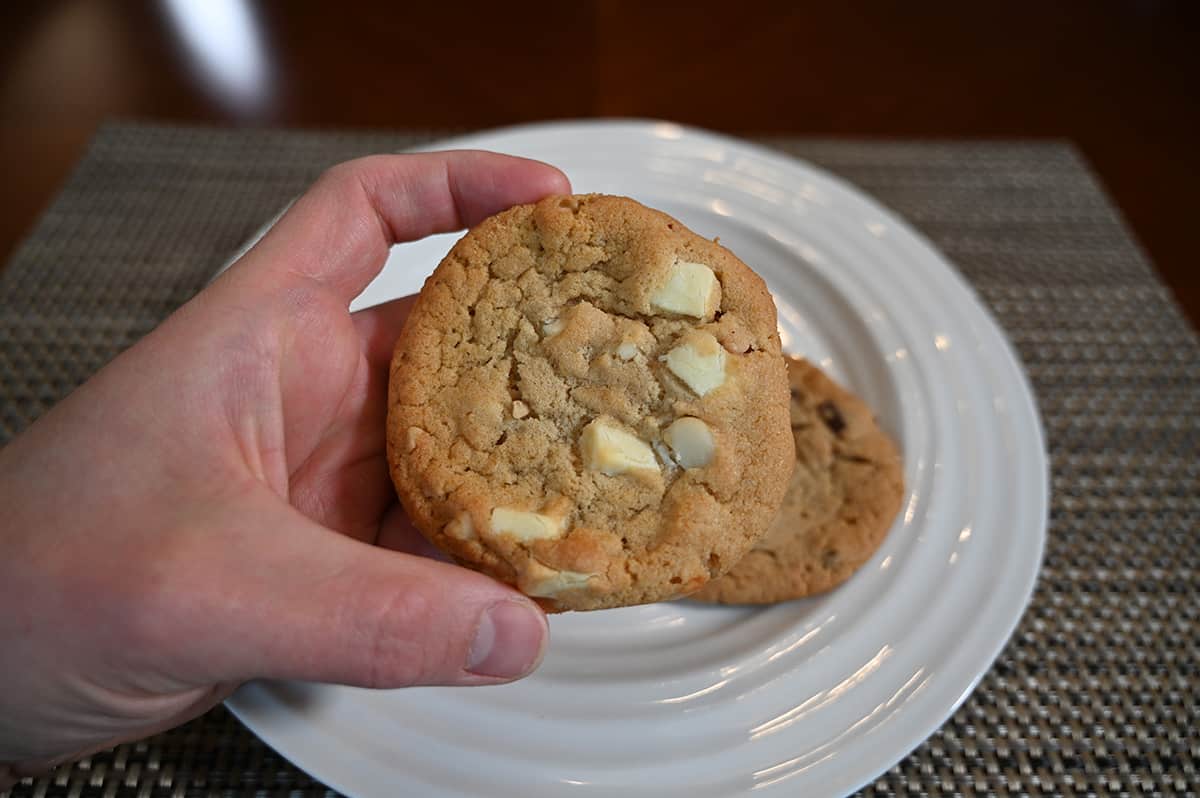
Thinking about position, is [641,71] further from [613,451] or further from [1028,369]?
[613,451]

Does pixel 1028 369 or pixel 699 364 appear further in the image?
pixel 1028 369

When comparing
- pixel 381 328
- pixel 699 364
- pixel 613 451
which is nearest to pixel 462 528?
pixel 613 451

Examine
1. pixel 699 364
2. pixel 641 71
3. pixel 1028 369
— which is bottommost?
pixel 1028 369

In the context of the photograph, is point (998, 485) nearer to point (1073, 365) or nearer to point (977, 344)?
point (977, 344)

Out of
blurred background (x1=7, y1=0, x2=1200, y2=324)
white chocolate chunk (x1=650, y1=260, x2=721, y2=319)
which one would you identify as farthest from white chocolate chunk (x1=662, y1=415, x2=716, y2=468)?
blurred background (x1=7, y1=0, x2=1200, y2=324)

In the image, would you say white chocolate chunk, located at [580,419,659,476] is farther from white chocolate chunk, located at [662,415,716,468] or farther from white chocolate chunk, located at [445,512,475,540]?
white chocolate chunk, located at [445,512,475,540]

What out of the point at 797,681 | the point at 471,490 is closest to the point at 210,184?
the point at 471,490

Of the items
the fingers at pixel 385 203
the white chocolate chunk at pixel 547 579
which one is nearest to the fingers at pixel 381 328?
the fingers at pixel 385 203
